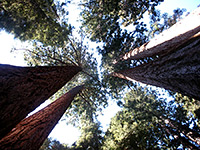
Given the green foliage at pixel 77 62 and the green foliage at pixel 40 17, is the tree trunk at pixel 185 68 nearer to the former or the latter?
the green foliage at pixel 77 62

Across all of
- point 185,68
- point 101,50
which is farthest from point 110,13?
point 185,68

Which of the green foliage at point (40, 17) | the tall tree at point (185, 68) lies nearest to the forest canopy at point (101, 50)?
the green foliage at point (40, 17)

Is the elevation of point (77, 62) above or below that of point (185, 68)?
above

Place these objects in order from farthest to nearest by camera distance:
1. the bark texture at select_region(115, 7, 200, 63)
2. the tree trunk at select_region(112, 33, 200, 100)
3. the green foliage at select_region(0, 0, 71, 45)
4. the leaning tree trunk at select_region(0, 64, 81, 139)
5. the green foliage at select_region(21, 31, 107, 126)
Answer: the green foliage at select_region(21, 31, 107, 126), the green foliage at select_region(0, 0, 71, 45), the bark texture at select_region(115, 7, 200, 63), the tree trunk at select_region(112, 33, 200, 100), the leaning tree trunk at select_region(0, 64, 81, 139)

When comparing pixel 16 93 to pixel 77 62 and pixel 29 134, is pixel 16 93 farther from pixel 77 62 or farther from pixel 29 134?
pixel 77 62

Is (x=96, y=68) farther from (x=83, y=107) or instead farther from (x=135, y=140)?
(x=135, y=140)

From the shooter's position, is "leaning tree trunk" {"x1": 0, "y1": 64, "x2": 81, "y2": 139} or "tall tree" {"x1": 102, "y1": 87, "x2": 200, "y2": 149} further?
"tall tree" {"x1": 102, "y1": 87, "x2": 200, "y2": 149}

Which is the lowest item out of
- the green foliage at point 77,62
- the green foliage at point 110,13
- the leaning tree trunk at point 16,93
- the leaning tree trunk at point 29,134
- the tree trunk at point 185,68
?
the leaning tree trunk at point 29,134

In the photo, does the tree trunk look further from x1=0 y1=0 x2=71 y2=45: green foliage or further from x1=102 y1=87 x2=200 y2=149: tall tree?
x1=0 y1=0 x2=71 y2=45: green foliage

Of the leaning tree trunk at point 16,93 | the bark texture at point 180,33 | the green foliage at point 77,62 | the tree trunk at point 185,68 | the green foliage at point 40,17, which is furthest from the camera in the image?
the green foliage at point 77,62

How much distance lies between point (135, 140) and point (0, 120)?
4.45 metres

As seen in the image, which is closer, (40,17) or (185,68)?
(185,68)

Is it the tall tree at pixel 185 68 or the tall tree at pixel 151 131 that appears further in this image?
the tall tree at pixel 151 131

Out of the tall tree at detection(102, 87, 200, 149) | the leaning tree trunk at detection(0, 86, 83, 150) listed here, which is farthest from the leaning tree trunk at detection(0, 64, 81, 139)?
the tall tree at detection(102, 87, 200, 149)
